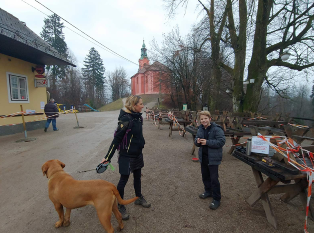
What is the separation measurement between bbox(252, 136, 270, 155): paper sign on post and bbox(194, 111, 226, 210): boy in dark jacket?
42cm

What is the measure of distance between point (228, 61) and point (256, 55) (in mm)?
7702

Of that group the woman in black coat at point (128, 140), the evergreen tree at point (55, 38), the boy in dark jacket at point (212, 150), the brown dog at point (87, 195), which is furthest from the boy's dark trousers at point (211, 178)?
the evergreen tree at point (55, 38)

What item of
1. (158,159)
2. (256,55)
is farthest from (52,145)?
(256,55)

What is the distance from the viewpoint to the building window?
881 centimetres

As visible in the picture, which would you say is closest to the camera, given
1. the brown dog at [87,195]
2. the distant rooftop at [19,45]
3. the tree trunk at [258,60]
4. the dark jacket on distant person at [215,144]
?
the brown dog at [87,195]

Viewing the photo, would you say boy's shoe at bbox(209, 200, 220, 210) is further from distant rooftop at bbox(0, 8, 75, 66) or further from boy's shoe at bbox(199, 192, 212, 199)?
distant rooftop at bbox(0, 8, 75, 66)

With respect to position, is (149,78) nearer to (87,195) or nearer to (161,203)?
(161,203)

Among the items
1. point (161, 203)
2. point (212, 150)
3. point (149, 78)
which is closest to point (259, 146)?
point (212, 150)

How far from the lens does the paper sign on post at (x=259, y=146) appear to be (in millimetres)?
2527

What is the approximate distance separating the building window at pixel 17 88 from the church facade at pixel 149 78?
554 inches

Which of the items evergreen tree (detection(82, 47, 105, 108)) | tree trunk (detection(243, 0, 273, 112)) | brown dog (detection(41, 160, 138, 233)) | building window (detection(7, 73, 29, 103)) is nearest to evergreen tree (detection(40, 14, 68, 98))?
evergreen tree (detection(82, 47, 105, 108))

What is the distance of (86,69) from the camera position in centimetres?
5394

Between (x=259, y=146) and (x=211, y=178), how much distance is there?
2.86 feet

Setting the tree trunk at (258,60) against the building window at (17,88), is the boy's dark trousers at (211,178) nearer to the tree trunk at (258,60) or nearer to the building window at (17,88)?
the building window at (17,88)
